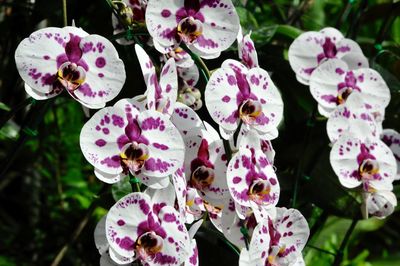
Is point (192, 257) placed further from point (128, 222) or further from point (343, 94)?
point (343, 94)

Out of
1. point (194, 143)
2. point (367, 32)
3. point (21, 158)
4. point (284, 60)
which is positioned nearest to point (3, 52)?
point (21, 158)

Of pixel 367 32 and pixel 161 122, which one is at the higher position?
pixel 161 122

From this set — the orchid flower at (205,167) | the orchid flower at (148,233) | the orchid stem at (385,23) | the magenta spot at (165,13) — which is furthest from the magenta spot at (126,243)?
the orchid stem at (385,23)

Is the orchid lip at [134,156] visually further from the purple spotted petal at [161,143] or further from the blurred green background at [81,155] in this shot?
the blurred green background at [81,155]

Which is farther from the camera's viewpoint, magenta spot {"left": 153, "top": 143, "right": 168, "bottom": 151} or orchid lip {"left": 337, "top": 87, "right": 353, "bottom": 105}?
orchid lip {"left": 337, "top": 87, "right": 353, "bottom": 105}

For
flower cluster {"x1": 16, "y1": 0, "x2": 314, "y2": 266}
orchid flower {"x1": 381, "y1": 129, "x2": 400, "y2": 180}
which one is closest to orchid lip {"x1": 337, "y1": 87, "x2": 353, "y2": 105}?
orchid flower {"x1": 381, "y1": 129, "x2": 400, "y2": 180}

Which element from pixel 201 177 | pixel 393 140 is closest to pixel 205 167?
pixel 201 177

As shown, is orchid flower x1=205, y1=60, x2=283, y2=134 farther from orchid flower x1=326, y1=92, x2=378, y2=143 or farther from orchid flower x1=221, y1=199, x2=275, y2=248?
orchid flower x1=326, y1=92, x2=378, y2=143

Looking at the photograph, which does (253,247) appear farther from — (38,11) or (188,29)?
(38,11)
